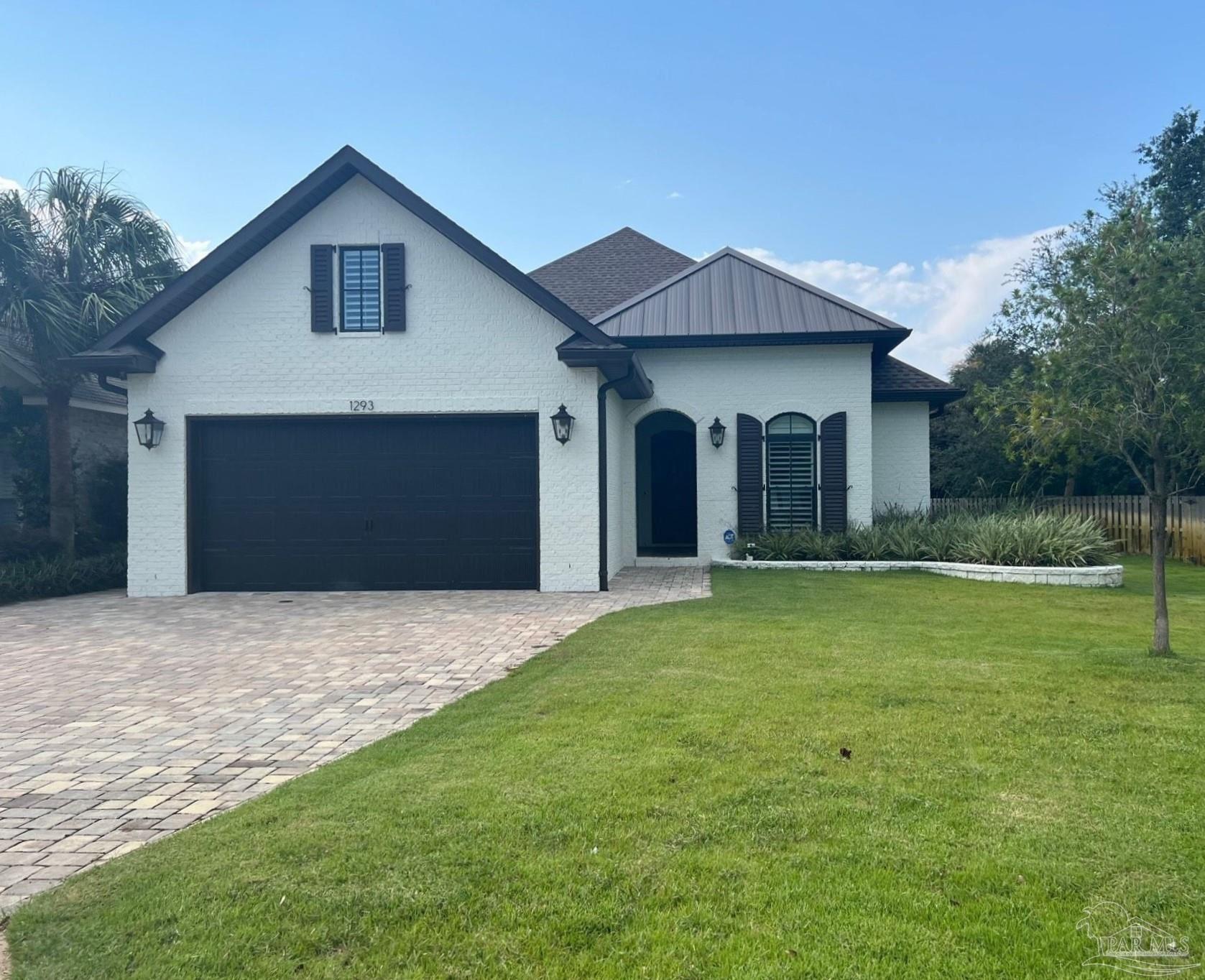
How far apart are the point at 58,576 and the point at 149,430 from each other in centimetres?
302

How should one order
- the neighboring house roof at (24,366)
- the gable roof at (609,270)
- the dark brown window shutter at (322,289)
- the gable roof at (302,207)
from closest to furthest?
the gable roof at (302,207)
the dark brown window shutter at (322,289)
the neighboring house roof at (24,366)
the gable roof at (609,270)

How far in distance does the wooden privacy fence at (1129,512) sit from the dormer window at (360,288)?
11.8 m

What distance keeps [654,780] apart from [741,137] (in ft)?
50.9

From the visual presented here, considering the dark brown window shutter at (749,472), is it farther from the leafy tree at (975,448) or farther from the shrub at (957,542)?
the leafy tree at (975,448)

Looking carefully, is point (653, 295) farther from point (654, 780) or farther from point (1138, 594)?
point (654, 780)

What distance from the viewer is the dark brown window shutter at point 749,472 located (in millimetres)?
15477

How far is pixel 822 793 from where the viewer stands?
3938mm

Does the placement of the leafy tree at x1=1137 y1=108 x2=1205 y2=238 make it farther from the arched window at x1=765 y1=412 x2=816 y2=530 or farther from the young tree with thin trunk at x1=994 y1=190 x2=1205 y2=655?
the young tree with thin trunk at x1=994 y1=190 x2=1205 y2=655

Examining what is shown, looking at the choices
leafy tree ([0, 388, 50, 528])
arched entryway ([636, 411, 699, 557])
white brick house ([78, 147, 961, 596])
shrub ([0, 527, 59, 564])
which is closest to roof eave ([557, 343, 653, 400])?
white brick house ([78, 147, 961, 596])

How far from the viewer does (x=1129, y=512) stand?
1847cm

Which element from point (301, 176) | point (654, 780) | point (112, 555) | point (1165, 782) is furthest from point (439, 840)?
point (112, 555)

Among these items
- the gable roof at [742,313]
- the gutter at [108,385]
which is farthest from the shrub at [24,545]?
the gable roof at [742,313]

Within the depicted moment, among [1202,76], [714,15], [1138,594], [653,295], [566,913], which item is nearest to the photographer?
[566,913]

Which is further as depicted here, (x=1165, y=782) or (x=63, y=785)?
(x=63, y=785)
